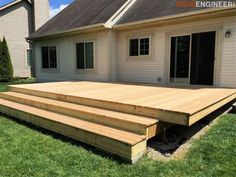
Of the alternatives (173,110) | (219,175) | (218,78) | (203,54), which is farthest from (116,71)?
(219,175)

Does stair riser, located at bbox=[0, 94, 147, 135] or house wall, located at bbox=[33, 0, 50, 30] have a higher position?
house wall, located at bbox=[33, 0, 50, 30]

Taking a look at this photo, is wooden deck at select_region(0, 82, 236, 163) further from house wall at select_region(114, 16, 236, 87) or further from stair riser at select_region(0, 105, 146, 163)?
house wall at select_region(114, 16, 236, 87)

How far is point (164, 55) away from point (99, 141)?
18.8ft

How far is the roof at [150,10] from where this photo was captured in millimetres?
7720

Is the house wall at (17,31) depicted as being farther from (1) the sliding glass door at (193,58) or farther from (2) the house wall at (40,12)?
(1) the sliding glass door at (193,58)

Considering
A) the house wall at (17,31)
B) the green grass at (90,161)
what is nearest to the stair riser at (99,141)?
the green grass at (90,161)

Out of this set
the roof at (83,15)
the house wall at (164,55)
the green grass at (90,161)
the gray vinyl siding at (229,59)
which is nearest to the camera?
the green grass at (90,161)

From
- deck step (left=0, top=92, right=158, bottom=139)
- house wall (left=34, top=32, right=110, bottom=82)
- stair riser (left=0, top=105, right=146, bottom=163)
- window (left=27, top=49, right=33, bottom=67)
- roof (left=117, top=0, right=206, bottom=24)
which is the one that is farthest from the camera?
window (left=27, top=49, right=33, bottom=67)

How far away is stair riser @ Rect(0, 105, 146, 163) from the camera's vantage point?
3041mm

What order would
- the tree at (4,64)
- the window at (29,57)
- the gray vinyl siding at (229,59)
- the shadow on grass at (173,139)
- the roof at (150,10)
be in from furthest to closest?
the window at (29,57) → the tree at (4,64) → the roof at (150,10) → the gray vinyl siding at (229,59) → the shadow on grass at (173,139)

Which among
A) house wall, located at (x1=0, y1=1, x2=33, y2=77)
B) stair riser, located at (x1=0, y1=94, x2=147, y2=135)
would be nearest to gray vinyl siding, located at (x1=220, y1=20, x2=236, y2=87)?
stair riser, located at (x1=0, y1=94, x2=147, y2=135)

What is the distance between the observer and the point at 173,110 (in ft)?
11.3

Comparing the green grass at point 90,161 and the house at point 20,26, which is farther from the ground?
the house at point 20,26

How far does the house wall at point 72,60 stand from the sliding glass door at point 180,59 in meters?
2.83
